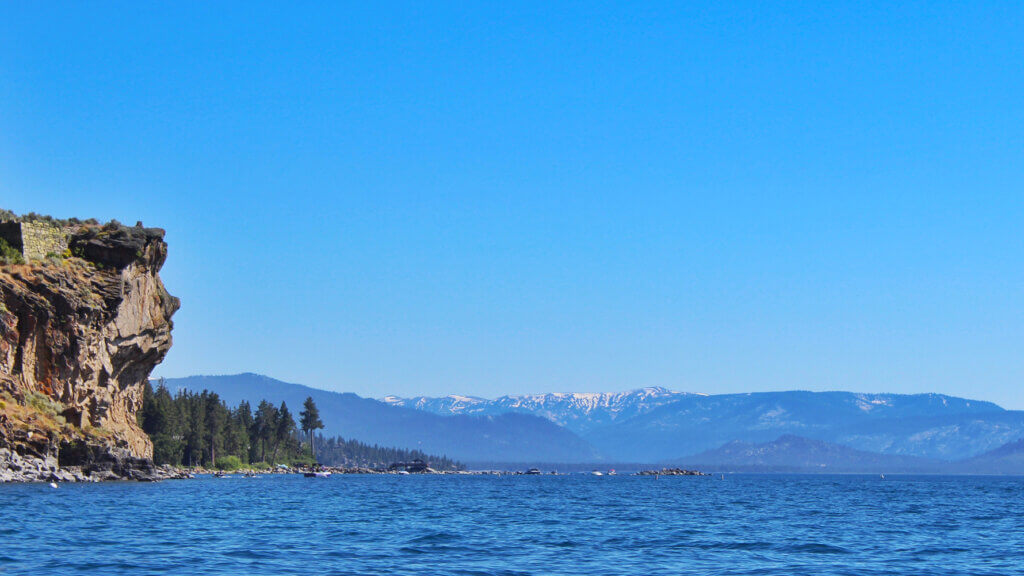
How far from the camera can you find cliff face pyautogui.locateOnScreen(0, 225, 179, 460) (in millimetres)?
94000

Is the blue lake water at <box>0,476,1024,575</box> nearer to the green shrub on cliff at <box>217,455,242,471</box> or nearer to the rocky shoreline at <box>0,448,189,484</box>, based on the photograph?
the rocky shoreline at <box>0,448,189,484</box>

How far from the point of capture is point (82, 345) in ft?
339

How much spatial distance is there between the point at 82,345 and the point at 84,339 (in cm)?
65

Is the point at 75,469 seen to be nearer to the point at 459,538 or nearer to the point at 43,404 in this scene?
the point at 43,404

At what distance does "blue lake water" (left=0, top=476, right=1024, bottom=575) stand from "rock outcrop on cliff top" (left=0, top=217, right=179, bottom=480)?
11.7 meters

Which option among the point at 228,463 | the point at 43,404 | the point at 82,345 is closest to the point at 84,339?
the point at 82,345

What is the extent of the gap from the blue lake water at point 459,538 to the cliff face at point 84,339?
44.6 feet

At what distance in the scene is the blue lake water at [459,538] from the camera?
4369 cm

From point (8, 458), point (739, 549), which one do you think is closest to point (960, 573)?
point (739, 549)

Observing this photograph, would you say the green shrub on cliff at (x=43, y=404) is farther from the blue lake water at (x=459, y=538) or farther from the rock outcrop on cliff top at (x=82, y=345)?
the blue lake water at (x=459, y=538)

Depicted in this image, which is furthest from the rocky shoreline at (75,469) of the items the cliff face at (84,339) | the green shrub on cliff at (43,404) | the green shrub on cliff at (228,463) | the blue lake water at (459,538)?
the green shrub on cliff at (228,463)

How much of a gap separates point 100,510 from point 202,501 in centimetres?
1814

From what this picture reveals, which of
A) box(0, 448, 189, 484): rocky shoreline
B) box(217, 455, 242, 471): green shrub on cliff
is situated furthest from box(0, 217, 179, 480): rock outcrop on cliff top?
box(217, 455, 242, 471): green shrub on cliff

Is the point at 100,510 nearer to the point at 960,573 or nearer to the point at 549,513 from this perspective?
the point at 549,513
